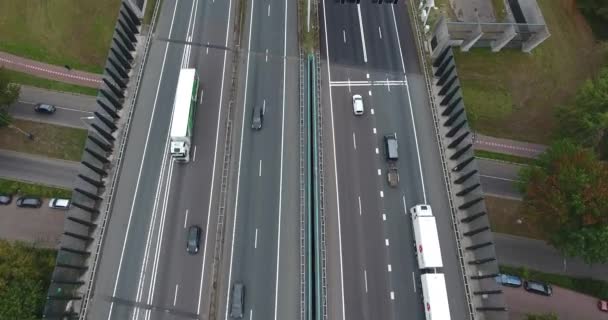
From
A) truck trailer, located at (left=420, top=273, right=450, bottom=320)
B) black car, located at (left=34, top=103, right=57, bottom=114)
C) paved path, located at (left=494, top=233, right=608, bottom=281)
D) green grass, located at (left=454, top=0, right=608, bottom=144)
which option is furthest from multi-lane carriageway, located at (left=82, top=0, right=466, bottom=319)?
black car, located at (left=34, top=103, right=57, bottom=114)

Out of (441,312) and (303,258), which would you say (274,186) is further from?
(441,312)

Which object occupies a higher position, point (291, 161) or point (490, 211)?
point (291, 161)

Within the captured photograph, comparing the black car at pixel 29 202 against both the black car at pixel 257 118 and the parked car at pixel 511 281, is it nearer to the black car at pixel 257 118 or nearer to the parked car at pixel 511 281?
the black car at pixel 257 118

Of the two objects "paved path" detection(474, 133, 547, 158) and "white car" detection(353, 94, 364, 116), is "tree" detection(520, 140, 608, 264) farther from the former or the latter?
"white car" detection(353, 94, 364, 116)

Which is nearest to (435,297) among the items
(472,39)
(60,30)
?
(472,39)

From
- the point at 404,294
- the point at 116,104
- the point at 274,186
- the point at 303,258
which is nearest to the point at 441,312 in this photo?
the point at 404,294

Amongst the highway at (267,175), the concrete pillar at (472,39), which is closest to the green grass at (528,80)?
the concrete pillar at (472,39)
